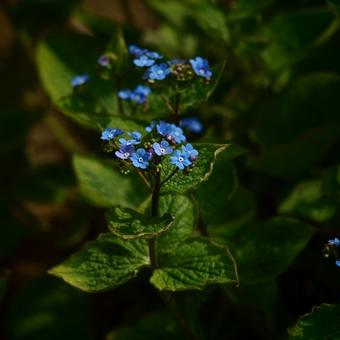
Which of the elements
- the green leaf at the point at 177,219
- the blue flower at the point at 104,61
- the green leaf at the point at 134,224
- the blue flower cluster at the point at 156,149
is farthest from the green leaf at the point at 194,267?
the blue flower at the point at 104,61

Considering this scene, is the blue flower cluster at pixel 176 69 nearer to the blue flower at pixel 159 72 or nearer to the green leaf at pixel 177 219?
the blue flower at pixel 159 72

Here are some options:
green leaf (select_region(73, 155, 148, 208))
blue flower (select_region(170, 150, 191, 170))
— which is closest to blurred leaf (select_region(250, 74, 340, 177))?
green leaf (select_region(73, 155, 148, 208))

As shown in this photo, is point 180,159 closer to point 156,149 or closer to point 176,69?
point 156,149

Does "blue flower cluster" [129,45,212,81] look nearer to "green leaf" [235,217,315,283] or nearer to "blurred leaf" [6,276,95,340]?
"green leaf" [235,217,315,283]

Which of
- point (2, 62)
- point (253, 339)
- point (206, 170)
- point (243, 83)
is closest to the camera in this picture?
point (206, 170)

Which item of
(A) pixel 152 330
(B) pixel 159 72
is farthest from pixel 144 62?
Result: (A) pixel 152 330

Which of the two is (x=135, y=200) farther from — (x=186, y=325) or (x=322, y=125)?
(x=322, y=125)

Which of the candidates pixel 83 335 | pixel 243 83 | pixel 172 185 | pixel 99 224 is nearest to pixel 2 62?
pixel 99 224
